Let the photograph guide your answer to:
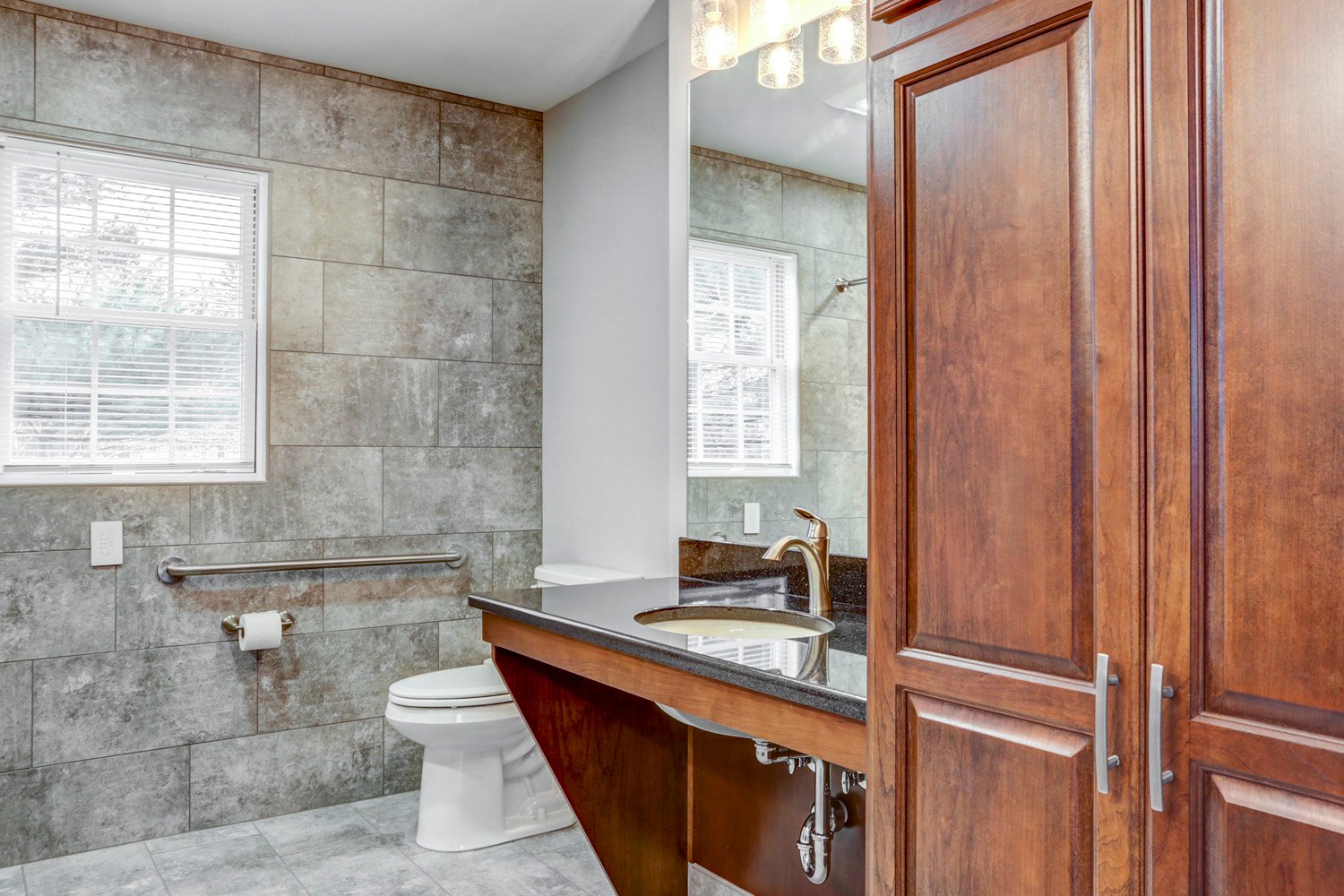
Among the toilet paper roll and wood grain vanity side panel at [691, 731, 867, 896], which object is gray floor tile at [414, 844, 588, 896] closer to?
wood grain vanity side panel at [691, 731, 867, 896]

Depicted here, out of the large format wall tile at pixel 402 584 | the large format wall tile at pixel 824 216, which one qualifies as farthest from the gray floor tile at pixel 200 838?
the large format wall tile at pixel 824 216

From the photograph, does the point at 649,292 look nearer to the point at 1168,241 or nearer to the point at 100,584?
the point at 100,584

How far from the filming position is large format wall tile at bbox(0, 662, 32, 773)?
9.07 feet

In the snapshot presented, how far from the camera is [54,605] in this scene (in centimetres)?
284

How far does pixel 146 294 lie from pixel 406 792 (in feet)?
6.05

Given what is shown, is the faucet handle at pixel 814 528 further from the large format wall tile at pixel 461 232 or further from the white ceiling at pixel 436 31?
the large format wall tile at pixel 461 232

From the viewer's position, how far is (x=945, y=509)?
46.4 inches

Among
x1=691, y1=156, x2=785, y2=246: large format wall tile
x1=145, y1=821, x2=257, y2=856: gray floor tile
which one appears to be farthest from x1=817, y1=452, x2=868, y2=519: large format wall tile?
x1=145, y1=821, x2=257, y2=856: gray floor tile

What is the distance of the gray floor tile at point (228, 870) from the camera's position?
2605 mm

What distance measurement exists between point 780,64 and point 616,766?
1.83 metres

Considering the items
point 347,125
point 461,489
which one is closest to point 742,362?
point 461,489

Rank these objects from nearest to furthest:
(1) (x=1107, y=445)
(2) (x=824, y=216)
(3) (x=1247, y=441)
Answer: (3) (x=1247, y=441) < (1) (x=1107, y=445) < (2) (x=824, y=216)

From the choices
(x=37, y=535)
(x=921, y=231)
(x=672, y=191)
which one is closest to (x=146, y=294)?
(x=37, y=535)

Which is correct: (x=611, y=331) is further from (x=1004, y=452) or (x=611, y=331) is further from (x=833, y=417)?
(x=1004, y=452)
